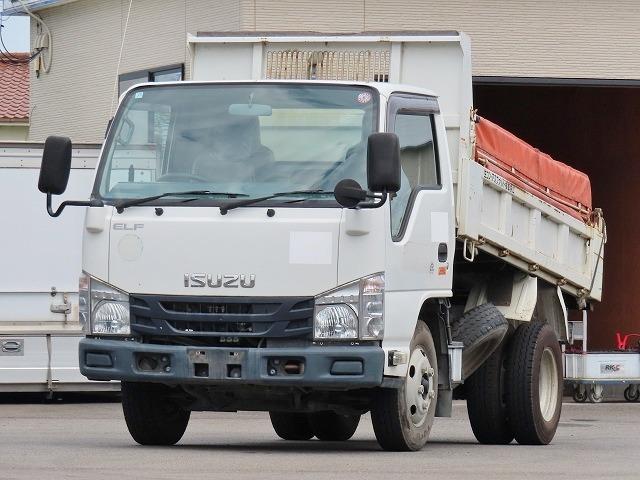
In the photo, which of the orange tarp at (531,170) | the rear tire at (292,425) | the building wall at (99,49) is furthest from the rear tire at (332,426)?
the building wall at (99,49)

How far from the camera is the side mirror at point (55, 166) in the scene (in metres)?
12.4

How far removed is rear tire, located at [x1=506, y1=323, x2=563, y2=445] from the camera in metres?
14.6

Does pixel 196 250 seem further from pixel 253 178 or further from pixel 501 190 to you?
pixel 501 190

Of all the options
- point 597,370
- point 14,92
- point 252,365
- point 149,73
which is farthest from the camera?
point 14,92

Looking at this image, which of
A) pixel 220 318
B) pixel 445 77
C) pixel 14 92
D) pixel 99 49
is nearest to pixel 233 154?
pixel 220 318

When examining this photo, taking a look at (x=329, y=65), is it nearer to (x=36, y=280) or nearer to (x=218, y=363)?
(x=218, y=363)

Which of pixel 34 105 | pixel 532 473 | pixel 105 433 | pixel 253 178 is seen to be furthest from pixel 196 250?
pixel 34 105

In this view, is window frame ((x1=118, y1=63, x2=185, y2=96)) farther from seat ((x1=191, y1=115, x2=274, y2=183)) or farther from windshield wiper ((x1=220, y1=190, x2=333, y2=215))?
windshield wiper ((x1=220, y1=190, x2=333, y2=215))

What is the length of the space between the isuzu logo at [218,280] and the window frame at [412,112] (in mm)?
1023

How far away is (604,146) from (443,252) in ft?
62.5

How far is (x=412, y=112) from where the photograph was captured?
42.5 ft

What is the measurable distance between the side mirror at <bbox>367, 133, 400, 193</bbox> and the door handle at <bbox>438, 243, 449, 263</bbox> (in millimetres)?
1208

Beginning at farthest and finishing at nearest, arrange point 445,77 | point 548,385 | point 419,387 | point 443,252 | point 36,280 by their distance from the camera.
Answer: point 36,280 → point 548,385 → point 445,77 → point 443,252 → point 419,387

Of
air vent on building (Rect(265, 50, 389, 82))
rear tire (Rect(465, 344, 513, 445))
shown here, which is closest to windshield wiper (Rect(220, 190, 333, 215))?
air vent on building (Rect(265, 50, 389, 82))
